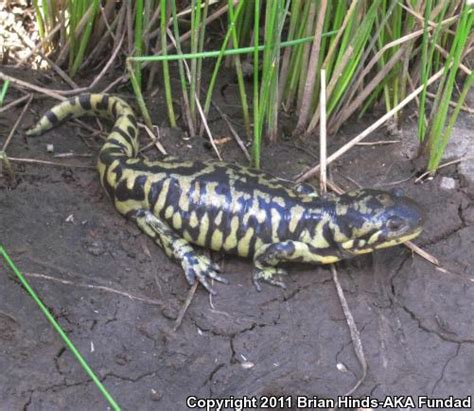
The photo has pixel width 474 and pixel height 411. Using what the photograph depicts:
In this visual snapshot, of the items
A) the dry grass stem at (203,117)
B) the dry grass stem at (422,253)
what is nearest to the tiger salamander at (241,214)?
the dry grass stem at (422,253)

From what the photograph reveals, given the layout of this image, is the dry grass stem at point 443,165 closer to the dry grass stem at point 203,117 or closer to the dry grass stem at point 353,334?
the dry grass stem at point 353,334

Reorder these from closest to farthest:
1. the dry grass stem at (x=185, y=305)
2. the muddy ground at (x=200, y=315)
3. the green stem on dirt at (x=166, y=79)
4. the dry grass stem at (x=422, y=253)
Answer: the muddy ground at (x=200, y=315)
the dry grass stem at (x=185, y=305)
the dry grass stem at (x=422, y=253)
the green stem on dirt at (x=166, y=79)

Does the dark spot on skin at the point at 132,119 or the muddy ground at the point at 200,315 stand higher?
the dark spot on skin at the point at 132,119

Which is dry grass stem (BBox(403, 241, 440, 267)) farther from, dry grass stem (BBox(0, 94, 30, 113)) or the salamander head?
dry grass stem (BBox(0, 94, 30, 113))

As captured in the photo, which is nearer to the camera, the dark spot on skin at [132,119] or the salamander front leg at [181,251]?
the salamander front leg at [181,251]

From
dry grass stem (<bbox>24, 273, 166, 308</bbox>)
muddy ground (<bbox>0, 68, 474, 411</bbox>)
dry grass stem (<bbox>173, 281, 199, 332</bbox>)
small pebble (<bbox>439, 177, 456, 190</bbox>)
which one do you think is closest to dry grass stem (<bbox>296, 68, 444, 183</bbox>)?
muddy ground (<bbox>0, 68, 474, 411</bbox>)

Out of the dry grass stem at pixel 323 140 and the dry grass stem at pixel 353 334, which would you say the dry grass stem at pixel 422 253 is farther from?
the dry grass stem at pixel 323 140

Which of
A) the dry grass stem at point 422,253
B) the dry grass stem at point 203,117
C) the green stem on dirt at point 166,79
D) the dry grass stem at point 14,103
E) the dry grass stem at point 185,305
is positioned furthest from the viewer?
the dry grass stem at point 14,103

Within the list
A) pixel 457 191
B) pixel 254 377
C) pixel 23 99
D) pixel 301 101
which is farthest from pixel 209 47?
pixel 254 377

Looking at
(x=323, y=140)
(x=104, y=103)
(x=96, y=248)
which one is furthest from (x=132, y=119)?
(x=323, y=140)

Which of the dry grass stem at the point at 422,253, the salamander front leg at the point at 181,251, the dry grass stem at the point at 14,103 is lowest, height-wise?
the salamander front leg at the point at 181,251
